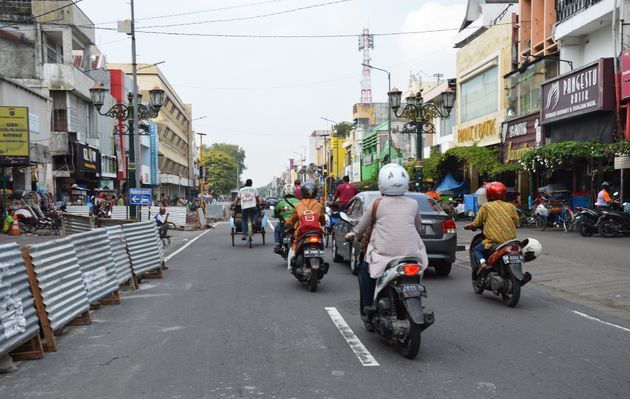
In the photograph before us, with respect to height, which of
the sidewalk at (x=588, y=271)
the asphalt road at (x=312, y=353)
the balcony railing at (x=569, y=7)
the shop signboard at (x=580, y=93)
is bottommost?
the sidewalk at (x=588, y=271)

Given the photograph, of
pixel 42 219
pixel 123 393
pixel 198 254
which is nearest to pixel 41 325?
pixel 123 393

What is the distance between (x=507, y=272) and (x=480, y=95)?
1041 inches

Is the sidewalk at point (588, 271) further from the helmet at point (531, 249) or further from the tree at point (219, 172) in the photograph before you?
the tree at point (219, 172)

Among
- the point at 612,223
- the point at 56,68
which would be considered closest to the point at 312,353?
the point at 612,223

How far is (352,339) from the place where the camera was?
6.03m

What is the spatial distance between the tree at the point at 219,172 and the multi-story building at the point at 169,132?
1486 centimetres

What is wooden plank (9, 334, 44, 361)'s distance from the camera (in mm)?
5512

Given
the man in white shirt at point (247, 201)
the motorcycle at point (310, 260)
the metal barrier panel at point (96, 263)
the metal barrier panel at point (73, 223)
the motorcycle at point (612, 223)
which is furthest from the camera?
the motorcycle at point (612, 223)

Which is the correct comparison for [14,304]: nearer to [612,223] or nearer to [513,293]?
[513,293]

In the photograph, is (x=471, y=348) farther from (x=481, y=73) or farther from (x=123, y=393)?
(x=481, y=73)

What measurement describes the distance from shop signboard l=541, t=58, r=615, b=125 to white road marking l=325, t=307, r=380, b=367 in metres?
16.7

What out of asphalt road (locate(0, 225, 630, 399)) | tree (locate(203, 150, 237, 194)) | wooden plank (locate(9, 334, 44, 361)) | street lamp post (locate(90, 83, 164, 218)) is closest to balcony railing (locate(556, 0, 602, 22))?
street lamp post (locate(90, 83, 164, 218))

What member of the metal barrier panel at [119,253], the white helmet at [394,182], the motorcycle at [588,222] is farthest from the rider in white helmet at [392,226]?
the motorcycle at [588,222]

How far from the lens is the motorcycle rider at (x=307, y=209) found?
31.0ft
